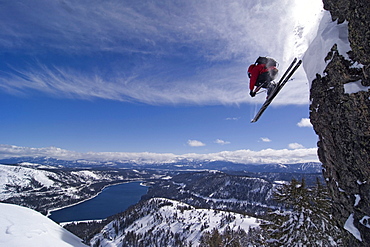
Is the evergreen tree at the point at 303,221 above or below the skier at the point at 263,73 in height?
below

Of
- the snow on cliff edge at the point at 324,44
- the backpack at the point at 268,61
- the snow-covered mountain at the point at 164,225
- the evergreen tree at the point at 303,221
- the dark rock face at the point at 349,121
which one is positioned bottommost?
the snow-covered mountain at the point at 164,225

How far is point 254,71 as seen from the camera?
7.14 meters

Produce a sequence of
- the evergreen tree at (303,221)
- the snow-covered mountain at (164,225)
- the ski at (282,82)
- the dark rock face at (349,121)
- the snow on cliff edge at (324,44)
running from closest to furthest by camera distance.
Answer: the dark rock face at (349,121), the snow on cliff edge at (324,44), the ski at (282,82), the evergreen tree at (303,221), the snow-covered mountain at (164,225)

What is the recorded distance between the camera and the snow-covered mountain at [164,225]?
412 ft

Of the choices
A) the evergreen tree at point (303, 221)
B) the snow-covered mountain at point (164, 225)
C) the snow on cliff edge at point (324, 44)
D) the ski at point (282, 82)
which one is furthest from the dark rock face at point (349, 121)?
the snow-covered mountain at point (164, 225)

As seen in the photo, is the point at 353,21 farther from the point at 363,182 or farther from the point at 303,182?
the point at 303,182

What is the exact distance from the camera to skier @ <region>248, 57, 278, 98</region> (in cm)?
694

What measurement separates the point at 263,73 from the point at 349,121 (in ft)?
10.4

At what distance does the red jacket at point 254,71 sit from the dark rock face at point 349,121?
1.93 metres

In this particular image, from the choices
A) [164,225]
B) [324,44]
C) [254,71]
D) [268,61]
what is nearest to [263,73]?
[254,71]

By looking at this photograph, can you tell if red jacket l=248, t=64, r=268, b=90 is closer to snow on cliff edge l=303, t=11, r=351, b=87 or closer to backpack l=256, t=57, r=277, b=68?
backpack l=256, t=57, r=277, b=68

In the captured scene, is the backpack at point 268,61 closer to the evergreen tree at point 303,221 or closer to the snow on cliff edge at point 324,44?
the snow on cliff edge at point 324,44

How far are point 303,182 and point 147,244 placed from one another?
138 m

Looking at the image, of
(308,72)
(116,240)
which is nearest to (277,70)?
(308,72)
